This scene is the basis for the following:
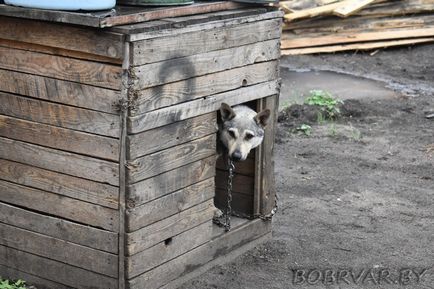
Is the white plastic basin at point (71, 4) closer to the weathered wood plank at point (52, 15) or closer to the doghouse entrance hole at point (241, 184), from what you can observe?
the weathered wood plank at point (52, 15)

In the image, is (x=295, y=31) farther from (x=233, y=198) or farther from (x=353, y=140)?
(x=233, y=198)

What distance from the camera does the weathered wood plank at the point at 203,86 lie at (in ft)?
16.1

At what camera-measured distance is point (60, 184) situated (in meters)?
5.17

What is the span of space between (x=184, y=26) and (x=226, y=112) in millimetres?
856

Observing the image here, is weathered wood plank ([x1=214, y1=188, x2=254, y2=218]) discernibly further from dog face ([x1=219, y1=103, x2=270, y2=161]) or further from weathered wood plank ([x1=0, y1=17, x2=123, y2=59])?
weathered wood plank ([x1=0, y1=17, x2=123, y2=59])

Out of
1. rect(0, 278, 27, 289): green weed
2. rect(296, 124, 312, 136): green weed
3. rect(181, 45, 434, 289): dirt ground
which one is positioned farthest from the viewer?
rect(296, 124, 312, 136): green weed

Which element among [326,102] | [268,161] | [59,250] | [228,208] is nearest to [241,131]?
[268,161]

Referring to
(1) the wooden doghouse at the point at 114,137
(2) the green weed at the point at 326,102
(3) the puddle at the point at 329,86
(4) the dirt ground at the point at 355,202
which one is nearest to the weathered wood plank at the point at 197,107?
(1) the wooden doghouse at the point at 114,137

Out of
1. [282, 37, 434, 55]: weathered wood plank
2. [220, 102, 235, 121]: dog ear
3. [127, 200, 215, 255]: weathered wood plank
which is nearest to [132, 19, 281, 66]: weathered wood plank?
[220, 102, 235, 121]: dog ear

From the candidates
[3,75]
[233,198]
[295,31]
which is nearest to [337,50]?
[295,31]

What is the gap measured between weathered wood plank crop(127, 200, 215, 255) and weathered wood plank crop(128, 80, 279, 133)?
639mm

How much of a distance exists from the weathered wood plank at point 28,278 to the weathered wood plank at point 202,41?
64.5 inches

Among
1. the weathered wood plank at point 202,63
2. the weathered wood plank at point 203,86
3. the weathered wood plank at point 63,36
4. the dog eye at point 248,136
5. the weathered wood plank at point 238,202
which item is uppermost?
the weathered wood plank at point 63,36

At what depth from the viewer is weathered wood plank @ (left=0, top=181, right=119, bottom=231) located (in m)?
5.04
